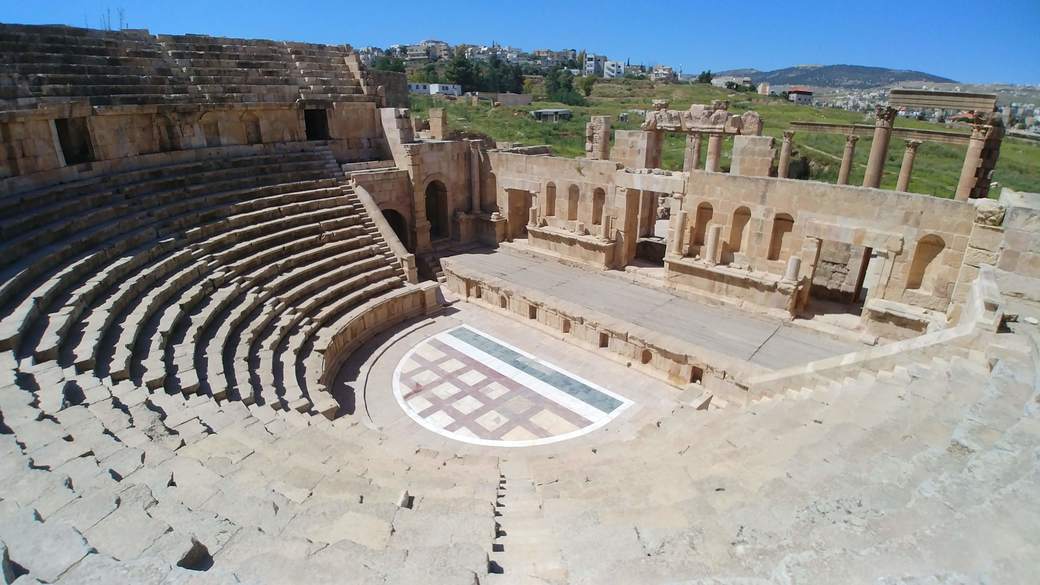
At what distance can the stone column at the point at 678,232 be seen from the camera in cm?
1427

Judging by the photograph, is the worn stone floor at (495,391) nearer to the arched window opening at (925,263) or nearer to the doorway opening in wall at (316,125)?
the arched window opening at (925,263)

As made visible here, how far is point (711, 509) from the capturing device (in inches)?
198

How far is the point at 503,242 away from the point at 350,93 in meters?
7.41

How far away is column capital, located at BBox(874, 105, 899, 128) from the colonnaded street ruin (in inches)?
3.4

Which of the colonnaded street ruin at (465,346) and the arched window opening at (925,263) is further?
the arched window opening at (925,263)

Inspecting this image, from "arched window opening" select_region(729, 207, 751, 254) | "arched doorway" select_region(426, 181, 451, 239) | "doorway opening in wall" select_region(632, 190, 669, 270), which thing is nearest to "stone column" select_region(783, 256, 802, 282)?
"arched window opening" select_region(729, 207, 751, 254)

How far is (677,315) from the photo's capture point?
43.1 ft

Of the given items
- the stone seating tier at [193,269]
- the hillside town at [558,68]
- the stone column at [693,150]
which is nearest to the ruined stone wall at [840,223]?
the stone column at [693,150]

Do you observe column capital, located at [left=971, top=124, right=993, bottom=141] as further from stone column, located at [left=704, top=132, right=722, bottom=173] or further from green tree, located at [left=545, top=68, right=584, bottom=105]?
green tree, located at [left=545, top=68, right=584, bottom=105]

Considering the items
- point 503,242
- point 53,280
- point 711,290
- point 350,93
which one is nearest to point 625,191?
point 711,290

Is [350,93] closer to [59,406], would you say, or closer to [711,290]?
[711,290]

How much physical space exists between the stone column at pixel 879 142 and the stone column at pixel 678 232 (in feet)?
15.0

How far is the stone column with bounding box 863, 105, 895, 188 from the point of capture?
13261 mm

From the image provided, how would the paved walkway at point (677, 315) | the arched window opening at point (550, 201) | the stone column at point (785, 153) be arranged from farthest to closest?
the arched window opening at point (550, 201) → the stone column at point (785, 153) → the paved walkway at point (677, 315)
